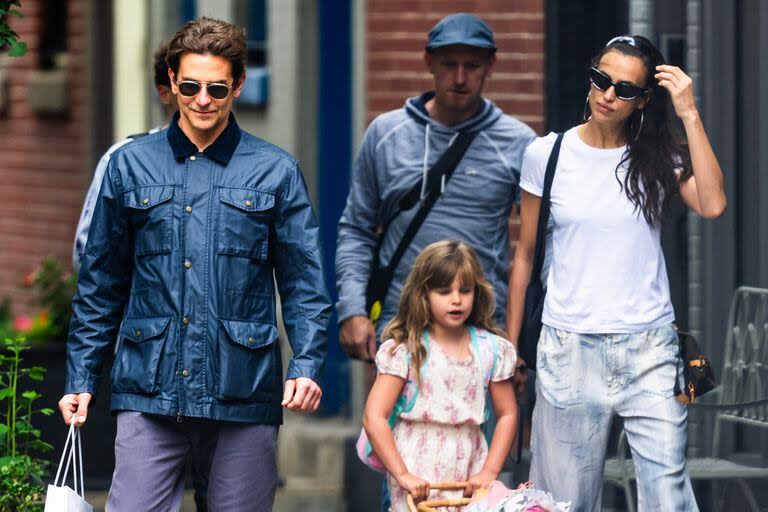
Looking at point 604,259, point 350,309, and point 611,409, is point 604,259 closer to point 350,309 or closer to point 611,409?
point 611,409

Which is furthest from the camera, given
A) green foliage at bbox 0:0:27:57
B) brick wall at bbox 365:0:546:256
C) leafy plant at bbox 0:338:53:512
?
brick wall at bbox 365:0:546:256

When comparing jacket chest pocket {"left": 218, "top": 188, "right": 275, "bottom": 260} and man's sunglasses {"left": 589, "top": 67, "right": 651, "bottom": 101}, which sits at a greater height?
man's sunglasses {"left": 589, "top": 67, "right": 651, "bottom": 101}

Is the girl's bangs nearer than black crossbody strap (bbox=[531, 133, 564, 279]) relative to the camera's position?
No

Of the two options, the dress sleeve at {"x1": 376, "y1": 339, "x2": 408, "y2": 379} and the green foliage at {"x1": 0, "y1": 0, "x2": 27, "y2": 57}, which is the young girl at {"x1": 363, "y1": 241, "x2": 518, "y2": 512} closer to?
the dress sleeve at {"x1": 376, "y1": 339, "x2": 408, "y2": 379}

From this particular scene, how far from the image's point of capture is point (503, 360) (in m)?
6.33

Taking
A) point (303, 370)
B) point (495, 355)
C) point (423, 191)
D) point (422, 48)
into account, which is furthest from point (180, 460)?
point (422, 48)

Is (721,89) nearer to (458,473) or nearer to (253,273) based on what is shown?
(458,473)

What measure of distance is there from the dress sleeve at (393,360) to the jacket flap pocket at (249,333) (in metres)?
0.74

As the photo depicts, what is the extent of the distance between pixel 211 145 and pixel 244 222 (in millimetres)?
246

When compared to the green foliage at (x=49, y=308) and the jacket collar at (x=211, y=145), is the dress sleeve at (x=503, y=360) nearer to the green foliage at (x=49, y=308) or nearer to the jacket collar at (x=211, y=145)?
the jacket collar at (x=211, y=145)

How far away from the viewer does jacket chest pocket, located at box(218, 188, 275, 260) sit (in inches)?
221

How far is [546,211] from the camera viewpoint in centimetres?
614

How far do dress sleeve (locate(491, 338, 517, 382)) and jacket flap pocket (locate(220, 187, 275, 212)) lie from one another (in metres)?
1.04

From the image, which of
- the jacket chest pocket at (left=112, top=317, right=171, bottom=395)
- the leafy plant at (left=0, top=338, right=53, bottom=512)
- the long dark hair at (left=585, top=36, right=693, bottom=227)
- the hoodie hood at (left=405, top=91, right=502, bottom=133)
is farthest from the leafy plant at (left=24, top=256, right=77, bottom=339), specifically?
the long dark hair at (left=585, top=36, right=693, bottom=227)
